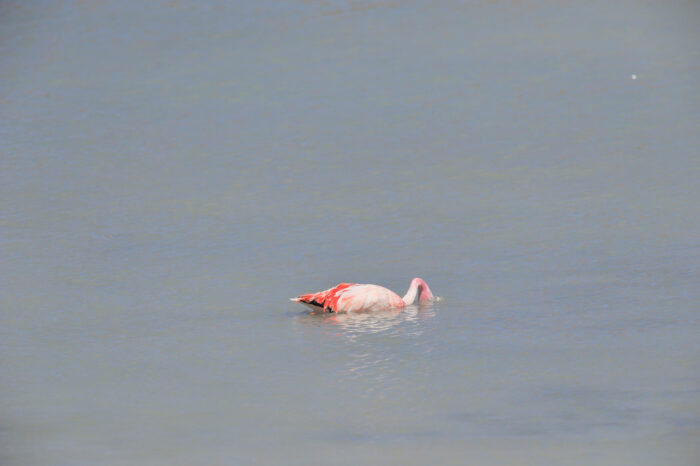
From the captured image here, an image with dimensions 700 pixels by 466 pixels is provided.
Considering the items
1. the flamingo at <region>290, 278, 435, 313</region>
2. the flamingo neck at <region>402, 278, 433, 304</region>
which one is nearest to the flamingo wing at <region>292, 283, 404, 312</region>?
the flamingo at <region>290, 278, 435, 313</region>

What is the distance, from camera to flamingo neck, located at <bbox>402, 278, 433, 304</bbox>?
15.2 metres

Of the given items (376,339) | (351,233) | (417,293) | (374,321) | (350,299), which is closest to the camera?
(376,339)

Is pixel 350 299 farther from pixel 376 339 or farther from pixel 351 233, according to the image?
pixel 351 233

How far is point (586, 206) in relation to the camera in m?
19.1

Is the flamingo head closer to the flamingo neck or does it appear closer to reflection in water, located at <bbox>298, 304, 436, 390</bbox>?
the flamingo neck

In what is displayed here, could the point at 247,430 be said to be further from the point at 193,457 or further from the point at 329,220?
the point at 329,220

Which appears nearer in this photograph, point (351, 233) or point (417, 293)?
point (417, 293)

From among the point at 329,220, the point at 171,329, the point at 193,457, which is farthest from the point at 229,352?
the point at 329,220

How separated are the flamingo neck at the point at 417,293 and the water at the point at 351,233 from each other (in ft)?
1.20

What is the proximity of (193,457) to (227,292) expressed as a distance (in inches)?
224

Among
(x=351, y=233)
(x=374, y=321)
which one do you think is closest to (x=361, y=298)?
(x=374, y=321)

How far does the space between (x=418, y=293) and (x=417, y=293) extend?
0.07 feet

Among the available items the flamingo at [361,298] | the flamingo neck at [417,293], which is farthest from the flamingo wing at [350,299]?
the flamingo neck at [417,293]

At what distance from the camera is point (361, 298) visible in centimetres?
1497
